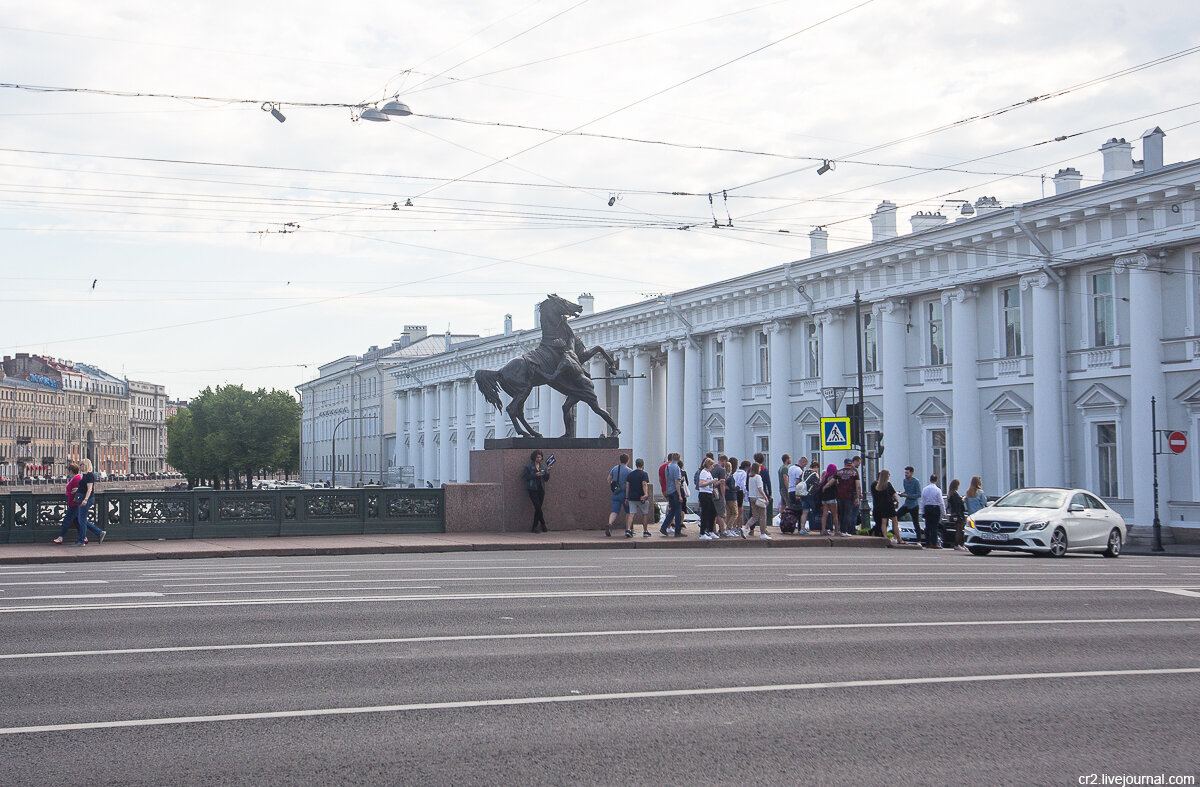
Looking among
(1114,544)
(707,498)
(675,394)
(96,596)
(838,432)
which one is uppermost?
(675,394)

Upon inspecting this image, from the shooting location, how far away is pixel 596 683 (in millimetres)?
8414

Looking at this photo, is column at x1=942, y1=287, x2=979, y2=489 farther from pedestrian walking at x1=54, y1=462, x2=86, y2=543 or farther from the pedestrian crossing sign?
pedestrian walking at x1=54, y1=462, x2=86, y2=543

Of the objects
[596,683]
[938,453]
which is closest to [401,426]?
[938,453]

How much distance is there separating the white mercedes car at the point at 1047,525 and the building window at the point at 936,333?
1677 cm

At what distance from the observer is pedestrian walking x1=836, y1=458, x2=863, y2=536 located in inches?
1069

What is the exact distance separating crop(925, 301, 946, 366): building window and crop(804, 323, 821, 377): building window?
253 inches

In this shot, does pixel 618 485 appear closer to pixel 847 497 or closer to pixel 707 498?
pixel 707 498

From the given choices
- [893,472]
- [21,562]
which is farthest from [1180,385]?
[21,562]

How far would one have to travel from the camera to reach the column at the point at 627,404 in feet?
209

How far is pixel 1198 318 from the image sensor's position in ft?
103

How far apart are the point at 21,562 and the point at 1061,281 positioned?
28570 millimetres

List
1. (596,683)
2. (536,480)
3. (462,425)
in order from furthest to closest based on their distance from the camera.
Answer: (462,425), (536,480), (596,683)

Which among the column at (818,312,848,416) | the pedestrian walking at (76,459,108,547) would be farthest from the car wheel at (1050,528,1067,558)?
the column at (818,312,848,416)

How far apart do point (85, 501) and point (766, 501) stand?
14.0m
